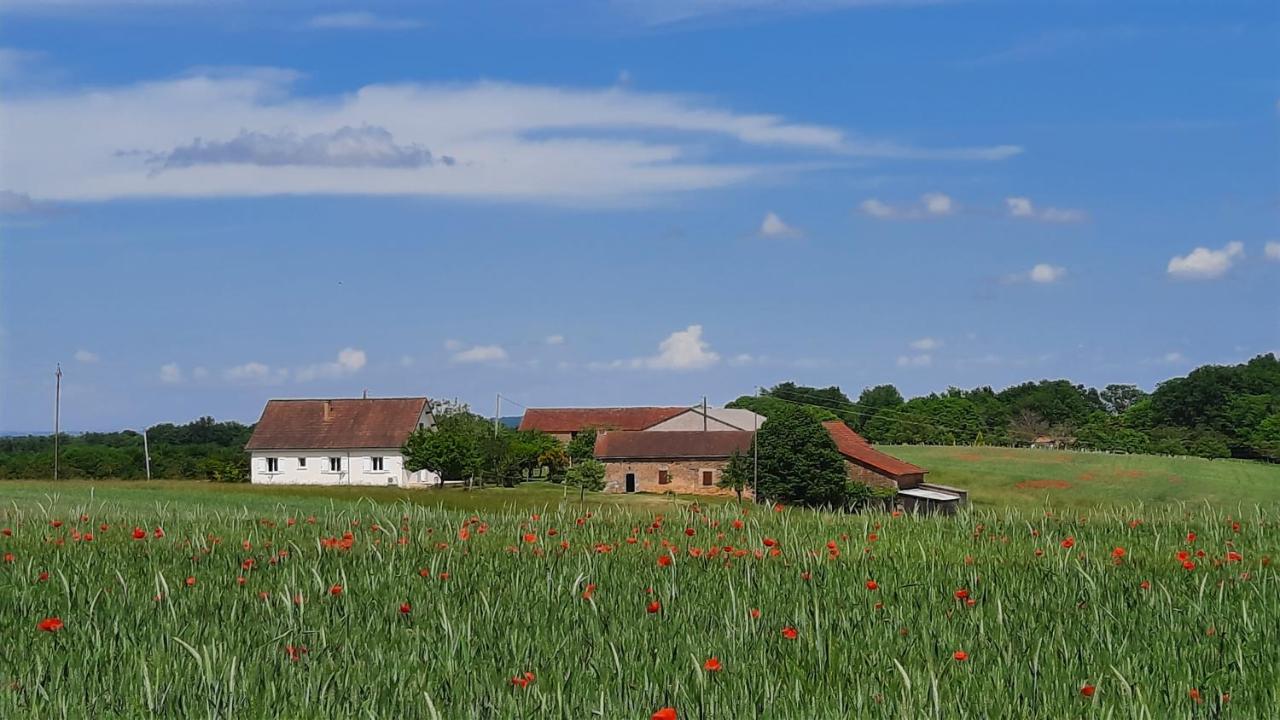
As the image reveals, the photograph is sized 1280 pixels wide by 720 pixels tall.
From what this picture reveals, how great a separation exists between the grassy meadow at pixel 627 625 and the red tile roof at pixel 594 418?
121637 mm

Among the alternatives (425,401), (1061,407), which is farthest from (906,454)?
(1061,407)

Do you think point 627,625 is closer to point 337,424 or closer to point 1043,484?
point 1043,484

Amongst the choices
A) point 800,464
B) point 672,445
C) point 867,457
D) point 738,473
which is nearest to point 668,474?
point 672,445

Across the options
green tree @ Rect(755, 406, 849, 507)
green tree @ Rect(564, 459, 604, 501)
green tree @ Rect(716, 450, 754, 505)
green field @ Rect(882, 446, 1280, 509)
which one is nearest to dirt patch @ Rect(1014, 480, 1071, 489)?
green field @ Rect(882, 446, 1280, 509)

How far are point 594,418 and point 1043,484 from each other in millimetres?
57088

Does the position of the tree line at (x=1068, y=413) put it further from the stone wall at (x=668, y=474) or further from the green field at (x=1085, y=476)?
the stone wall at (x=668, y=474)

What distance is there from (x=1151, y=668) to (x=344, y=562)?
6768mm

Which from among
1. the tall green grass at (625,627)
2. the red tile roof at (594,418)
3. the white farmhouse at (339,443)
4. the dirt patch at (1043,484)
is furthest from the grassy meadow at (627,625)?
the red tile roof at (594,418)

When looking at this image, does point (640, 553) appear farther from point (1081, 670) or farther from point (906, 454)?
point (906, 454)

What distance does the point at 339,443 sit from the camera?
325ft

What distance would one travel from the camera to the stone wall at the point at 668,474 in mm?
89562

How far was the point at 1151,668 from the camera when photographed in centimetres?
691

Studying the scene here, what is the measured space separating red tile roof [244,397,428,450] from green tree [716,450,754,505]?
92.3 feet

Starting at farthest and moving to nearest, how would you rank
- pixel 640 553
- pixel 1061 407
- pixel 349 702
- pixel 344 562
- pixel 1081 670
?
pixel 1061 407 → pixel 640 553 → pixel 344 562 → pixel 1081 670 → pixel 349 702
